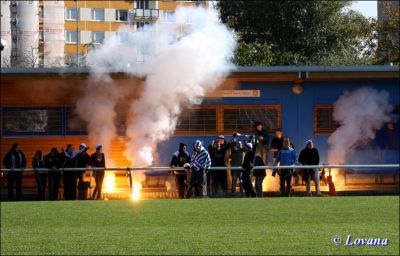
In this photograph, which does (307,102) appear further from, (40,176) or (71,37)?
(71,37)

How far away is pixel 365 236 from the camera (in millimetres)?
12969

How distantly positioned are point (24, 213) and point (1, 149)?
8895 millimetres

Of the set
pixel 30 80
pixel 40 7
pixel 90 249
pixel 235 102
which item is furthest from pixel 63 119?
pixel 40 7

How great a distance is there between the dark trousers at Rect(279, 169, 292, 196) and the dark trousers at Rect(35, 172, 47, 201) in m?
6.04

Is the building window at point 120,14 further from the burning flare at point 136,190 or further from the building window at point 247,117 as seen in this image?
the burning flare at point 136,190

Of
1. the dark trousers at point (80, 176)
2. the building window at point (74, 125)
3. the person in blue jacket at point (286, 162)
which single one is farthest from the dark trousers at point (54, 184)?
the person in blue jacket at point (286, 162)

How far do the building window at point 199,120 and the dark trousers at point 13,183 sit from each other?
15.9 ft

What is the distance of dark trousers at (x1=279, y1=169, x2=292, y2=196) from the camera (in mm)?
22219

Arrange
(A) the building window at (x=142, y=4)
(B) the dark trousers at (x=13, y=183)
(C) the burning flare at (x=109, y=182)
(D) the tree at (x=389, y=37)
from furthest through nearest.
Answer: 1. (A) the building window at (x=142, y=4)
2. (D) the tree at (x=389, y=37)
3. (B) the dark trousers at (x=13, y=183)
4. (C) the burning flare at (x=109, y=182)

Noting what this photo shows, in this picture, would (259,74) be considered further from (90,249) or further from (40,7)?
(40,7)

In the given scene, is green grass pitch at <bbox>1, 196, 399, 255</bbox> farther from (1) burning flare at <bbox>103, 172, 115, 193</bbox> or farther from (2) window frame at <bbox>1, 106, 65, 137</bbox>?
(2) window frame at <bbox>1, 106, 65, 137</bbox>

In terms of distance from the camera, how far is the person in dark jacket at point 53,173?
23000 mm

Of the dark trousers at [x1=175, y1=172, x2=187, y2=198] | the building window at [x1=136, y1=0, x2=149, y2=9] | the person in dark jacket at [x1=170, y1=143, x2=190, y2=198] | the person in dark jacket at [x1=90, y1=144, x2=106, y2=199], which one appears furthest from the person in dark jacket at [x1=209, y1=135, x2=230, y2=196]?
the building window at [x1=136, y1=0, x2=149, y2=9]

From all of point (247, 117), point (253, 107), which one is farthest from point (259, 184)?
point (253, 107)
